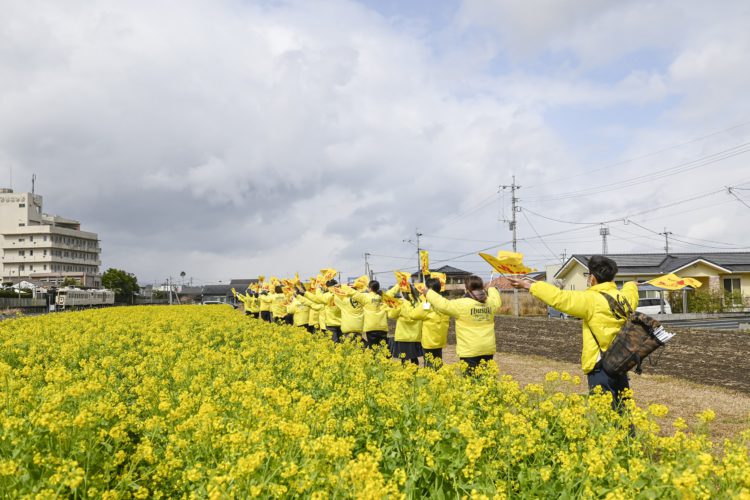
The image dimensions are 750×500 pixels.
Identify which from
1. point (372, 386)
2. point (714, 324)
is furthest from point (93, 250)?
point (372, 386)

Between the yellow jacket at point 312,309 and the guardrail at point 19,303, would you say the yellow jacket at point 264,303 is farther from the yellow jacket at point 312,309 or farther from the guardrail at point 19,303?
the guardrail at point 19,303

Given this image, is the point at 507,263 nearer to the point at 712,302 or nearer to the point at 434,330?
the point at 434,330

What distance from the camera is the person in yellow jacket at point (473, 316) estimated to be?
776 cm

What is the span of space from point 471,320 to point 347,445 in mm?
4848

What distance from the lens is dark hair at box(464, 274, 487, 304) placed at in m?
7.82

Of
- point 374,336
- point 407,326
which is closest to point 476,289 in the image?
point 407,326

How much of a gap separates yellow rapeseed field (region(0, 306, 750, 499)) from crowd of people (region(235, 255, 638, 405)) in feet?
2.88

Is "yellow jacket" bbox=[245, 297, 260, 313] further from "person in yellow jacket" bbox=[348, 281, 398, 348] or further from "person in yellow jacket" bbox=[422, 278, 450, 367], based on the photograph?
"person in yellow jacket" bbox=[422, 278, 450, 367]

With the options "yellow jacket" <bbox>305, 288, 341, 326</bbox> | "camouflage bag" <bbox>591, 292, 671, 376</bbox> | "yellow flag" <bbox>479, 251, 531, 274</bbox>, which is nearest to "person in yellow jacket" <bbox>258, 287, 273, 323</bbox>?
"yellow jacket" <bbox>305, 288, 341, 326</bbox>

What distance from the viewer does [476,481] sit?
11.7 feet

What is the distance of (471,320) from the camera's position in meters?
7.86

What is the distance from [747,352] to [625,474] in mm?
16076

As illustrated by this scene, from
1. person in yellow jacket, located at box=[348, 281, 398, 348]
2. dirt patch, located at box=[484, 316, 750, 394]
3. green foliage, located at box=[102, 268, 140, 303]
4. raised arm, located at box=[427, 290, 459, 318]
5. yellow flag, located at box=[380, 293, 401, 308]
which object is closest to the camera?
raised arm, located at box=[427, 290, 459, 318]

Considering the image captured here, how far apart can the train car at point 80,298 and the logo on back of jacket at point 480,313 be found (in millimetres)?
62156
